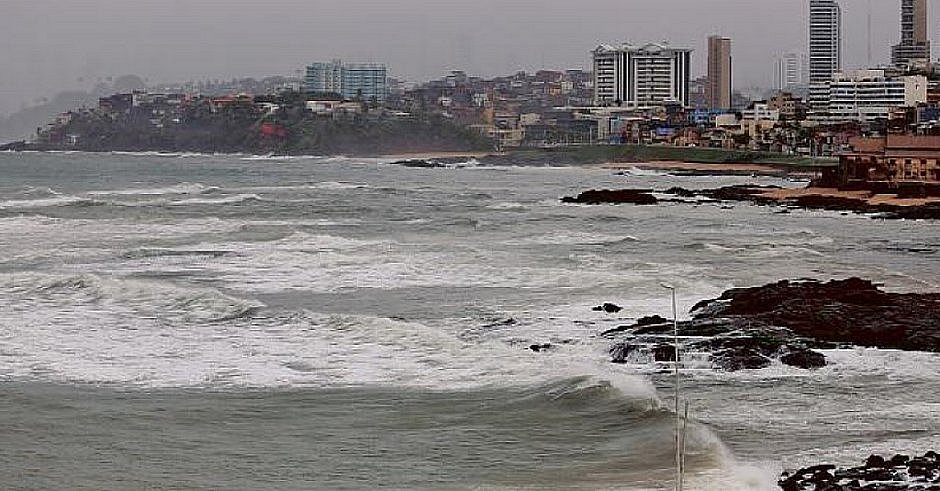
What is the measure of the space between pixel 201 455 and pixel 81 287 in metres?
11.9

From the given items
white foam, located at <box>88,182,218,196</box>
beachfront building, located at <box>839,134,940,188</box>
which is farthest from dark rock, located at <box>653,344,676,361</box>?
white foam, located at <box>88,182,218,196</box>

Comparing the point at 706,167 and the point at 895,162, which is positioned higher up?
the point at 895,162

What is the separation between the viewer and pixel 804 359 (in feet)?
50.9

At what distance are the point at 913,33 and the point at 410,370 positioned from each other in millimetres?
175149

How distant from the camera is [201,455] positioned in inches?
468

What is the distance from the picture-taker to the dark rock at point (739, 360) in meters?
A: 15.4

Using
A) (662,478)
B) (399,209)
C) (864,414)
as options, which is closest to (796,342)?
(864,414)

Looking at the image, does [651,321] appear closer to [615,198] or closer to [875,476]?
[875,476]

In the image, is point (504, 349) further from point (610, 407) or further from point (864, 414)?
point (864, 414)

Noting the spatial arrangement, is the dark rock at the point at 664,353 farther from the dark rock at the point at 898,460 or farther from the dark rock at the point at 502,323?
the dark rock at the point at 898,460

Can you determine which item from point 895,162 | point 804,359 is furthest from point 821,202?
point 804,359

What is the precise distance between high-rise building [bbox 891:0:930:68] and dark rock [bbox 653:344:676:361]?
168572mm

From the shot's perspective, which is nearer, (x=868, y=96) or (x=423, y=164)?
(x=423, y=164)

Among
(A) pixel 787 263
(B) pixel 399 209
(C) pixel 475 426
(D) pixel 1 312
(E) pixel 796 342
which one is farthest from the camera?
(B) pixel 399 209
